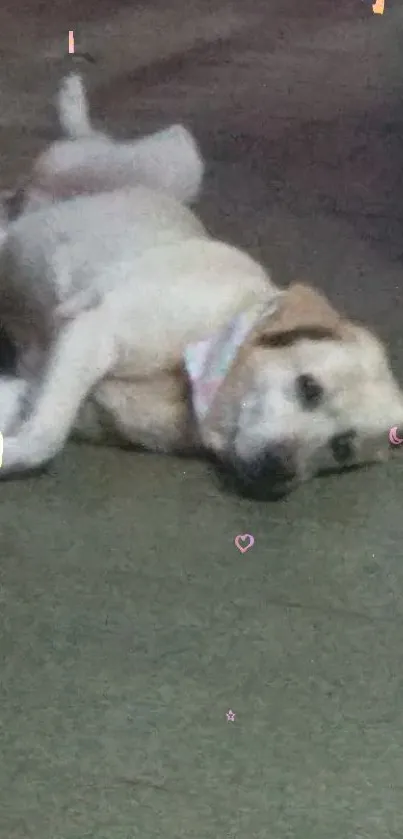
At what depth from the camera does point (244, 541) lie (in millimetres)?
1131

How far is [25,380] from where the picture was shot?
1236mm

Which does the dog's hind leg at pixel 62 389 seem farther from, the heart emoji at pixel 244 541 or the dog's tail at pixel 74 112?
the dog's tail at pixel 74 112

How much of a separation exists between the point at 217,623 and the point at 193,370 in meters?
0.37

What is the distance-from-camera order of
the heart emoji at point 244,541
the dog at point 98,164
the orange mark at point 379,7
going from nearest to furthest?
1. the heart emoji at point 244,541
2. the dog at point 98,164
3. the orange mark at point 379,7

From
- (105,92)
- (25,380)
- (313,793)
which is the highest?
(105,92)

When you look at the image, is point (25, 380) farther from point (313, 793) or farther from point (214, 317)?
point (313, 793)

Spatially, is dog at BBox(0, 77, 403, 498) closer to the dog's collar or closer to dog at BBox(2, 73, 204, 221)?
the dog's collar

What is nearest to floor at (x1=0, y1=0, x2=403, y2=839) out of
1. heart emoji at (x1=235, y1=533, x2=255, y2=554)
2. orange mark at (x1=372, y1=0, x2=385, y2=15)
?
heart emoji at (x1=235, y1=533, x2=255, y2=554)

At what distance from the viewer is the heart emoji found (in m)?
1.12

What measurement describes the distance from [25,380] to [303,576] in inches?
17.2

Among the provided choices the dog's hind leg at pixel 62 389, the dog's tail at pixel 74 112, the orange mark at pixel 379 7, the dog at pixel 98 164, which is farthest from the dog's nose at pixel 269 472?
the orange mark at pixel 379 7

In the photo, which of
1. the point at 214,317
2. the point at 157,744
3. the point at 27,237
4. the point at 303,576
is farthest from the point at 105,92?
the point at 157,744

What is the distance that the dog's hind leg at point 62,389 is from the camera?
1143 mm

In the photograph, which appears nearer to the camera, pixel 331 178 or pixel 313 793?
pixel 313 793
